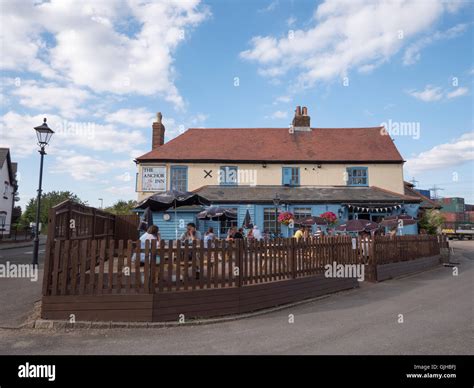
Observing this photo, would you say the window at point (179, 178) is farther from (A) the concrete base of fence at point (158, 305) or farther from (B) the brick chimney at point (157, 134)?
(A) the concrete base of fence at point (158, 305)

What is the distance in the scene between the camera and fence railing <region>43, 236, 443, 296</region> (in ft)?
19.1

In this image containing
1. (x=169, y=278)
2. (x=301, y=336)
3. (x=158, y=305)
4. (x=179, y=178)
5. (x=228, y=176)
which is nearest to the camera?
(x=301, y=336)

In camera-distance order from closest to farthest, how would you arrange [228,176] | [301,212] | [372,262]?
[372,262]
[301,212]
[228,176]

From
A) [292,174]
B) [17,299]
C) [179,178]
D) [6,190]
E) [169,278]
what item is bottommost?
[17,299]

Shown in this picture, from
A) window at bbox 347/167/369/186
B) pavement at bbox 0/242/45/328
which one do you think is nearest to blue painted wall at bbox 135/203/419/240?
window at bbox 347/167/369/186

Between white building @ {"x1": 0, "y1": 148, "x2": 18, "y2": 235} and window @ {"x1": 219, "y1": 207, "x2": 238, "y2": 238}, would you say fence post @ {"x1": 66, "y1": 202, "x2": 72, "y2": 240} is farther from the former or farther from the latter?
white building @ {"x1": 0, "y1": 148, "x2": 18, "y2": 235}

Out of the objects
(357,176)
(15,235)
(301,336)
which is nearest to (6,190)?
(15,235)

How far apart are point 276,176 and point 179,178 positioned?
267 inches

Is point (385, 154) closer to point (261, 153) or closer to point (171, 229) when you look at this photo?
point (261, 153)

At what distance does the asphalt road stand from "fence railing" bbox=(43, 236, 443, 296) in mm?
753

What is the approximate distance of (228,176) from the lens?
76.6ft

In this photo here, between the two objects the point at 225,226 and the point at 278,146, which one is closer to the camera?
the point at 225,226

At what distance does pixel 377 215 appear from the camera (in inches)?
854

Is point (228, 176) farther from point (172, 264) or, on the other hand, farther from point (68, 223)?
point (172, 264)
